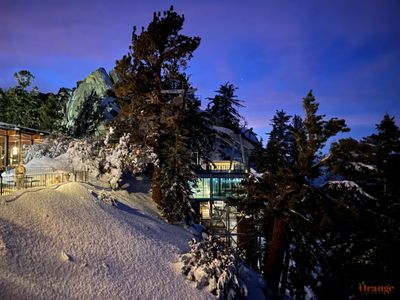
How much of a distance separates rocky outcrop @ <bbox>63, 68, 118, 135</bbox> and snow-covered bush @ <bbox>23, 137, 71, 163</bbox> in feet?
34.4

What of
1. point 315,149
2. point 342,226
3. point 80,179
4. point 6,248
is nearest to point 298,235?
point 342,226

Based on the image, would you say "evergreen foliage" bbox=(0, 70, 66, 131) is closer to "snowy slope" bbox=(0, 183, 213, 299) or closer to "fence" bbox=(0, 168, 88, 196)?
"fence" bbox=(0, 168, 88, 196)

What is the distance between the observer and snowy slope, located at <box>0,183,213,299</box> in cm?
973

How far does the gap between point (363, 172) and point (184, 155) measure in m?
10.6

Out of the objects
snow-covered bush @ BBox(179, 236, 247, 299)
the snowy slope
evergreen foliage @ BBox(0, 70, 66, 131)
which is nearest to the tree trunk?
snow-covered bush @ BBox(179, 236, 247, 299)

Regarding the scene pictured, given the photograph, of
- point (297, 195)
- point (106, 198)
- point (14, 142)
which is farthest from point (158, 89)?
point (14, 142)

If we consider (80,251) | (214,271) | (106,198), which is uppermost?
(106,198)

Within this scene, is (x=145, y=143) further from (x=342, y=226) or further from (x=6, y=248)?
(x=342, y=226)

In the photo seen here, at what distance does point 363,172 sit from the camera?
17500 millimetres

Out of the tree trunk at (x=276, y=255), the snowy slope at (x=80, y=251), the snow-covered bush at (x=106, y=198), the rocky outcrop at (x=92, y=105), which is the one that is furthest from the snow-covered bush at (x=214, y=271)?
the rocky outcrop at (x=92, y=105)

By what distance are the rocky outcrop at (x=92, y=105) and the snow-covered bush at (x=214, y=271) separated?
31.3 meters

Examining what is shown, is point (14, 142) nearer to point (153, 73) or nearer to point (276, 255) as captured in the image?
point (153, 73)

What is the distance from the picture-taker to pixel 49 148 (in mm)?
30922

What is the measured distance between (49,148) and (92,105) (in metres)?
17.5
